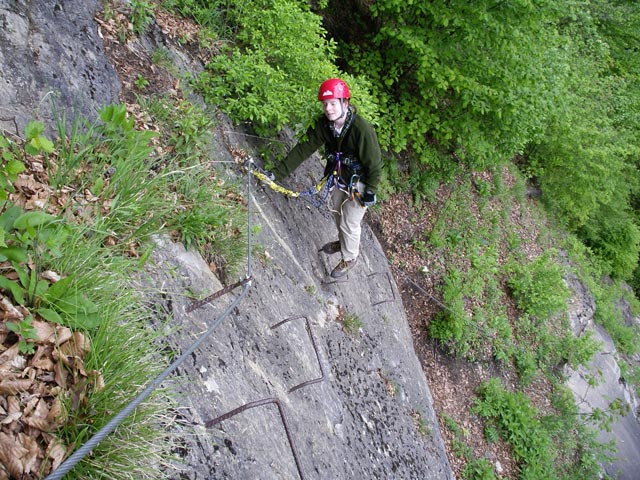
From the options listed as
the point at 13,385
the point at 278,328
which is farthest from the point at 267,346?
the point at 13,385

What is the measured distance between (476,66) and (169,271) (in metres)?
6.09

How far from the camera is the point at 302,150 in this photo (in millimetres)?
5066

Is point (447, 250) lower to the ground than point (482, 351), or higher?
higher

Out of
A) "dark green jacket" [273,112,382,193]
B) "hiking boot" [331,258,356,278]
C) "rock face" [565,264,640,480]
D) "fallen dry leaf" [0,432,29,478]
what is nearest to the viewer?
"fallen dry leaf" [0,432,29,478]

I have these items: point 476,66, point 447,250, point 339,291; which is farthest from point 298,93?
point 447,250

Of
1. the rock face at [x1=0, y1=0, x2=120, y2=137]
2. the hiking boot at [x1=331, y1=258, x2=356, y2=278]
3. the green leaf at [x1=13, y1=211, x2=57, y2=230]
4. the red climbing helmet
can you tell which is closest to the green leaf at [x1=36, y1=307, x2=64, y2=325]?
the green leaf at [x1=13, y1=211, x2=57, y2=230]

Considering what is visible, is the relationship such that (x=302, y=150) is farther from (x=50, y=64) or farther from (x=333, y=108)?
(x=50, y=64)

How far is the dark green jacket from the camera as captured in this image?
15.8ft

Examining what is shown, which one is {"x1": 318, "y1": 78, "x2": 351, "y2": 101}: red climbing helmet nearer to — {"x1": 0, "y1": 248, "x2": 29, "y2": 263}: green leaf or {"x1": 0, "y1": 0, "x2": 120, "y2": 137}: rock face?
{"x1": 0, "y1": 0, "x2": 120, "y2": 137}: rock face

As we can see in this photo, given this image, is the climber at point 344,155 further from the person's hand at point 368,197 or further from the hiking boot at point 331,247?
the hiking boot at point 331,247

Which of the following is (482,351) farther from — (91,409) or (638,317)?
(638,317)

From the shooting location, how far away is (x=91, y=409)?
211cm

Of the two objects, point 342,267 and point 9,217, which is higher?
point 9,217

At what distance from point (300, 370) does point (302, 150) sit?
7.59 ft
